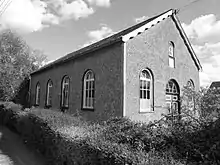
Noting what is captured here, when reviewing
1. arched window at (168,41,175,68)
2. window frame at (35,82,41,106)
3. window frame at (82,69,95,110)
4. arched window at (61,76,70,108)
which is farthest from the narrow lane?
window frame at (35,82,41,106)

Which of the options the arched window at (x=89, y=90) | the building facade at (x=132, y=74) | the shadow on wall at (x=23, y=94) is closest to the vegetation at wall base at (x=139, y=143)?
the building facade at (x=132, y=74)

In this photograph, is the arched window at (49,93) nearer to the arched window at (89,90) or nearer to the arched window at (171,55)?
the arched window at (89,90)

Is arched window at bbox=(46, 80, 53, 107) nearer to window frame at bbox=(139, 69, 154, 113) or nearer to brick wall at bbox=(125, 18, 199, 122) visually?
window frame at bbox=(139, 69, 154, 113)

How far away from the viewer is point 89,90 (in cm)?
1294

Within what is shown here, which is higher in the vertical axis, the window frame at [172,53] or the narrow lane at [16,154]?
the window frame at [172,53]

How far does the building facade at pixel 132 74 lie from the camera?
10547 millimetres

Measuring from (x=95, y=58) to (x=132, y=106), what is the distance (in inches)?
161

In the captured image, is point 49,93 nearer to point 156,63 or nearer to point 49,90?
point 49,90

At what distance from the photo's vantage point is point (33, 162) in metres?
6.76

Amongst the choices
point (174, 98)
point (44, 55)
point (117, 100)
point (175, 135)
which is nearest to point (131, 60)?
point (117, 100)

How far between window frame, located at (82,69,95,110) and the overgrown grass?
6.31m

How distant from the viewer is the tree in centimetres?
2177

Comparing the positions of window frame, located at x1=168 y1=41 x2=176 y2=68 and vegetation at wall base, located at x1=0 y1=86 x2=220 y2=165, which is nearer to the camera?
vegetation at wall base, located at x1=0 y1=86 x2=220 y2=165

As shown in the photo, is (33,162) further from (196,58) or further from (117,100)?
(196,58)
